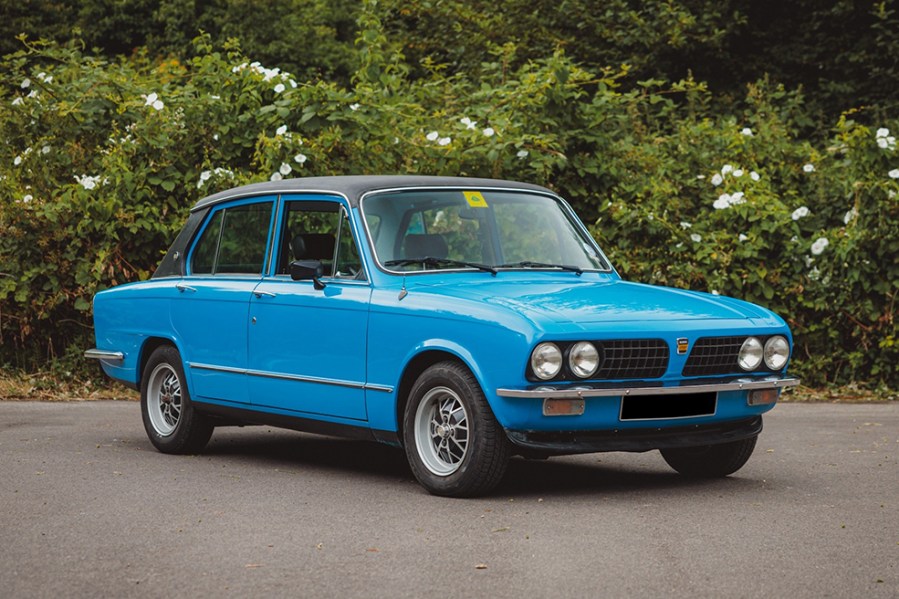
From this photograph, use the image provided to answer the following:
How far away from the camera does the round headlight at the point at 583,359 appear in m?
7.18

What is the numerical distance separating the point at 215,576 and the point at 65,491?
257cm

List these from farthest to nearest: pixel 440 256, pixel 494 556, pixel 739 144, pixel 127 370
Result: pixel 739 144
pixel 127 370
pixel 440 256
pixel 494 556

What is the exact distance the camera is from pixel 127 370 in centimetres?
1017

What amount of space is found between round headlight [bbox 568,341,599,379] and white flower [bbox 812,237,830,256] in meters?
7.05

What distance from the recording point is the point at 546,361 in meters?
7.14

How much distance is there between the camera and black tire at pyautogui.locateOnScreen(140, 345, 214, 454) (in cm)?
957

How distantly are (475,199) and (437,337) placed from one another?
148 centimetres

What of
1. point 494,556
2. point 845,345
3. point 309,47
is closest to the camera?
point 494,556

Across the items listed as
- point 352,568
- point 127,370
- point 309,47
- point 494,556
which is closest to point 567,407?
point 494,556

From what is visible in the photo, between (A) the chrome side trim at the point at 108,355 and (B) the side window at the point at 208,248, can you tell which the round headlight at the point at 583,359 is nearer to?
(B) the side window at the point at 208,248

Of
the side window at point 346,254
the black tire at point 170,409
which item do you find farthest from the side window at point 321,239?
the black tire at point 170,409

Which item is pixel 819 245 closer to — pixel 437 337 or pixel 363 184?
pixel 363 184

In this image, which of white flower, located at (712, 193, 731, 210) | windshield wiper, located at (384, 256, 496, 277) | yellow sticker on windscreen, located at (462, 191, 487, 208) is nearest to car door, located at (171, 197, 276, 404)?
windshield wiper, located at (384, 256, 496, 277)

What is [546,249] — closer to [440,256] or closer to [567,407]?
[440,256]
